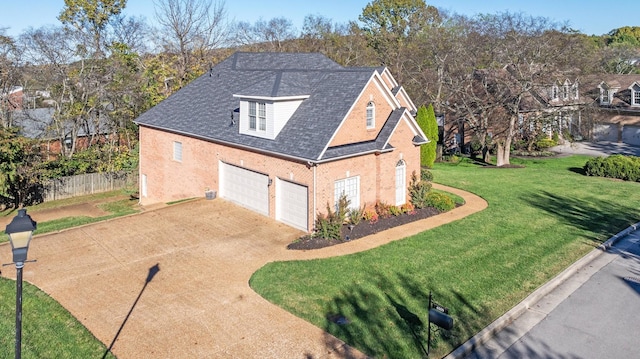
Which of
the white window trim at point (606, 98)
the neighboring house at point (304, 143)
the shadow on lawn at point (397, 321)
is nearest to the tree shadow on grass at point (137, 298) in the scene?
the shadow on lawn at point (397, 321)

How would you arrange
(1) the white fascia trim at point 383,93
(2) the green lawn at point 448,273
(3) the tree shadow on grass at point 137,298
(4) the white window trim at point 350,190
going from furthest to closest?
(4) the white window trim at point 350,190, (1) the white fascia trim at point 383,93, (2) the green lawn at point 448,273, (3) the tree shadow on grass at point 137,298

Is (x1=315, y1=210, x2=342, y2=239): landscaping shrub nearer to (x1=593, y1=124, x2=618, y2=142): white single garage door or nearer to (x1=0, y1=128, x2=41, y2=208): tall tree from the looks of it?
(x1=0, y1=128, x2=41, y2=208): tall tree

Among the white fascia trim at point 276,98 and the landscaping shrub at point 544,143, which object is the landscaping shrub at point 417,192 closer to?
the white fascia trim at point 276,98

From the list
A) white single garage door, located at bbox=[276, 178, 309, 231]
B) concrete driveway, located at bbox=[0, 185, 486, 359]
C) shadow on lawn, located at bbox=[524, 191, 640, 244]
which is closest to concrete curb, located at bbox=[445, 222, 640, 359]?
shadow on lawn, located at bbox=[524, 191, 640, 244]

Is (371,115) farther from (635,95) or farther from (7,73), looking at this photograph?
(635,95)

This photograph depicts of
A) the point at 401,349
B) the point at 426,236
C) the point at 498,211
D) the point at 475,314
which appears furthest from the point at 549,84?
the point at 401,349

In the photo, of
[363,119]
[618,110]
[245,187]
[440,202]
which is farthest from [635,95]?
[245,187]
